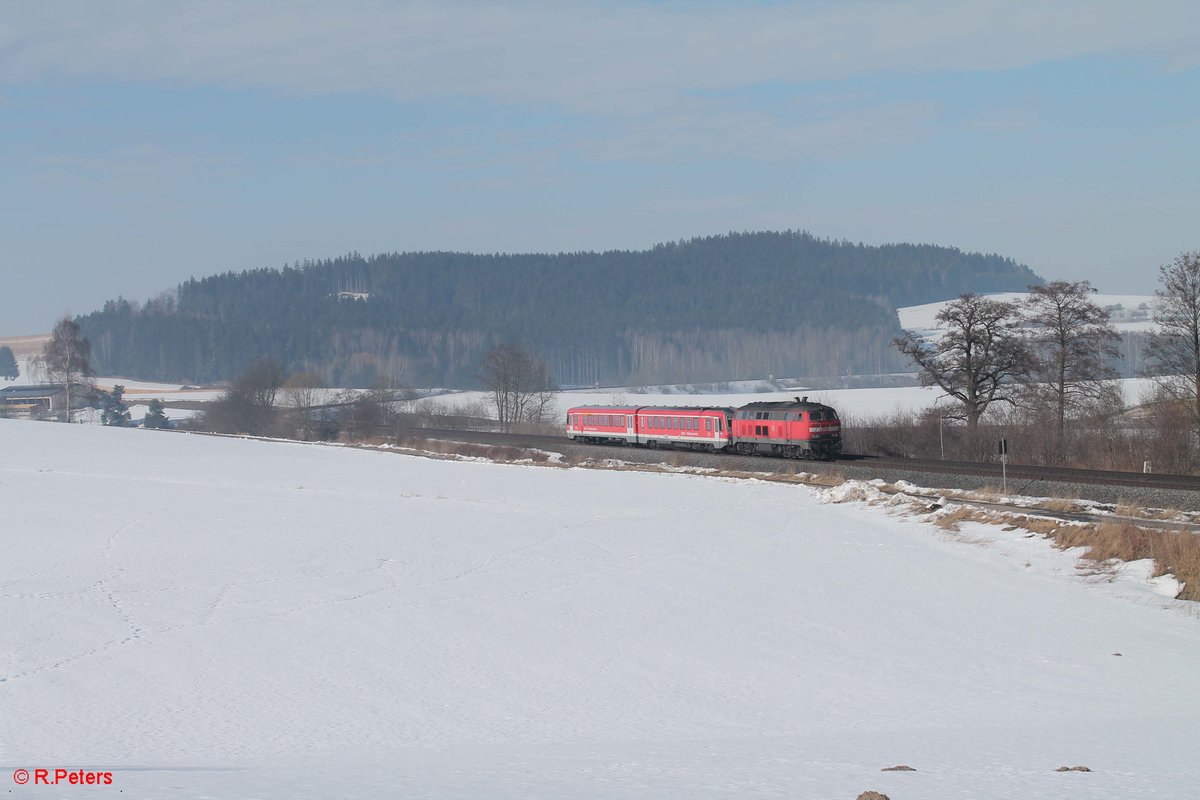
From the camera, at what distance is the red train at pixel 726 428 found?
159ft

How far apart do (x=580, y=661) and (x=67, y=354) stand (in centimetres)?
9063

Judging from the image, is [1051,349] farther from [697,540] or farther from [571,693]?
[571,693]

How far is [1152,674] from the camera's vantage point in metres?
14.8

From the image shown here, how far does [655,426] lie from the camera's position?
59.8m

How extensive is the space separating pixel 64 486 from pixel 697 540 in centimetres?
2519

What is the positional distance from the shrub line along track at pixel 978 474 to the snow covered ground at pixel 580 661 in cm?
643

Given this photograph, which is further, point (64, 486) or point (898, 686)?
point (64, 486)

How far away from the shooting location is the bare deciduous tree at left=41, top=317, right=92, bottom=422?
92.4 metres

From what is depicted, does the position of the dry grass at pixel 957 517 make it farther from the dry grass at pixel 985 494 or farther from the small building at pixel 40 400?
the small building at pixel 40 400

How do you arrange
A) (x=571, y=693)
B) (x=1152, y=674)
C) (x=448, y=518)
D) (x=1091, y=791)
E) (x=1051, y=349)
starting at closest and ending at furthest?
(x=1091, y=791) < (x=571, y=693) < (x=1152, y=674) < (x=448, y=518) < (x=1051, y=349)

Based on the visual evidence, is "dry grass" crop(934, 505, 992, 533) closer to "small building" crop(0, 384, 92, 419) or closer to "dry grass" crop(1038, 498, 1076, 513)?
"dry grass" crop(1038, 498, 1076, 513)

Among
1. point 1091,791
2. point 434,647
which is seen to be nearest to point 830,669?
point 434,647

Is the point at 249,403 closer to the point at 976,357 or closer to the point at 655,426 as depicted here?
the point at 655,426

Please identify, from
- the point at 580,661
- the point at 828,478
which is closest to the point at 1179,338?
the point at 828,478
